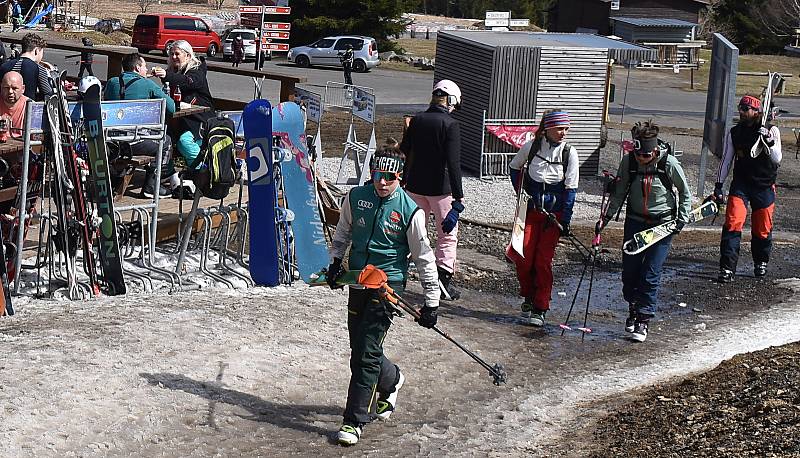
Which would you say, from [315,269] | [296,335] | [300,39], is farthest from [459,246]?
[300,39]

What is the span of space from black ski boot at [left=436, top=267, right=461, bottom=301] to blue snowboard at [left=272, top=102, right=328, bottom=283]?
1.03 metres

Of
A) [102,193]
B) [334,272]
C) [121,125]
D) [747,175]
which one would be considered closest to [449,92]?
[121,125]

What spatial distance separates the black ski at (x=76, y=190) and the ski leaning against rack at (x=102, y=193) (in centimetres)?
10

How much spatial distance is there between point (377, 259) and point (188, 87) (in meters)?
5.96

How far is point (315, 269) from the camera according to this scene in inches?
402

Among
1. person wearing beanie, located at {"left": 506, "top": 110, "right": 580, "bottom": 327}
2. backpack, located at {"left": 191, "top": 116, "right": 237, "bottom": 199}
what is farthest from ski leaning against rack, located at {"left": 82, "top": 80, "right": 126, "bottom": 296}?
person wearing beanie, located at {"left": 506, "top": 110, "right": 580, "bottom": 327}

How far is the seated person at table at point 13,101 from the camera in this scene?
10.0 m

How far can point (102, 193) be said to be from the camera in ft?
30.0

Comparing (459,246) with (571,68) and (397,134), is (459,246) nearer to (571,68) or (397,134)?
(571,68)

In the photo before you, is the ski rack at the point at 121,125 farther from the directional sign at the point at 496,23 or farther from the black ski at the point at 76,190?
the directional sign at the point at 496,23

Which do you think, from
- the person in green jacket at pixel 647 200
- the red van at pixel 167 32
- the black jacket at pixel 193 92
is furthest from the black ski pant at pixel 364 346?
the red van at pixel 167 32

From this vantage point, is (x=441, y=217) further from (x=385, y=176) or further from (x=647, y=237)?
(x=385, y=176)

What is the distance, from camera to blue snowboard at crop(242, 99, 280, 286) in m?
9.87

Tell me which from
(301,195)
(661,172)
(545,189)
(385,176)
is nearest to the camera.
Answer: (385,176)
